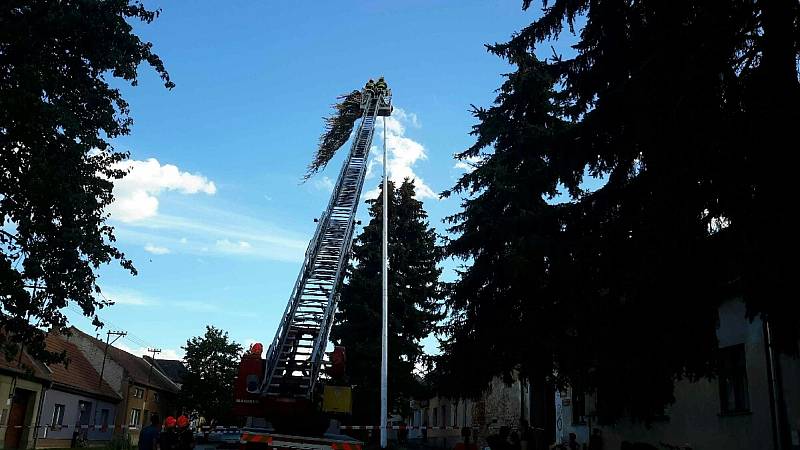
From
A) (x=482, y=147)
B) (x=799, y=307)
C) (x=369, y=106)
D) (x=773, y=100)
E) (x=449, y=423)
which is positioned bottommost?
(x=449, y=423)

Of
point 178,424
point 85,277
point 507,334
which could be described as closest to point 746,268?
point 507,334

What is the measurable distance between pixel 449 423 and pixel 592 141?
32725 millimetres

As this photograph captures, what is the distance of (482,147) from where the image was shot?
18406 mm

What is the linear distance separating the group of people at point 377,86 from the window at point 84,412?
24052mm

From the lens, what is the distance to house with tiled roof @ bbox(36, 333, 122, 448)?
96.7ft

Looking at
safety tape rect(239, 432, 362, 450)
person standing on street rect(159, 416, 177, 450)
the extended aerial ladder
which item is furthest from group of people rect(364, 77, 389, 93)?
safety tape rect(239, 432, 362, 450)

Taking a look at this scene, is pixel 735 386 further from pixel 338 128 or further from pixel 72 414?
pixel 72 414

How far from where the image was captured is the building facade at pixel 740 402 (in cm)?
1180

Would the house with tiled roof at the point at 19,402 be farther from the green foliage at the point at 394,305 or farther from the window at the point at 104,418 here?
the green foliage at the point at 394,305

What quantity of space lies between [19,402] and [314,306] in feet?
58.6

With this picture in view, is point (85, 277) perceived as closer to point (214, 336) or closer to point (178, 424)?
point (178, 424)

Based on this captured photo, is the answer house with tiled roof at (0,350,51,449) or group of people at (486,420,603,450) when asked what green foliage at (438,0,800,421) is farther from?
house with tiled roof at (0,350,51,449)

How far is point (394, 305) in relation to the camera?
98.8 feet

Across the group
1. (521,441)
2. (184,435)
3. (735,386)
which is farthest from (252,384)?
(735,386)
